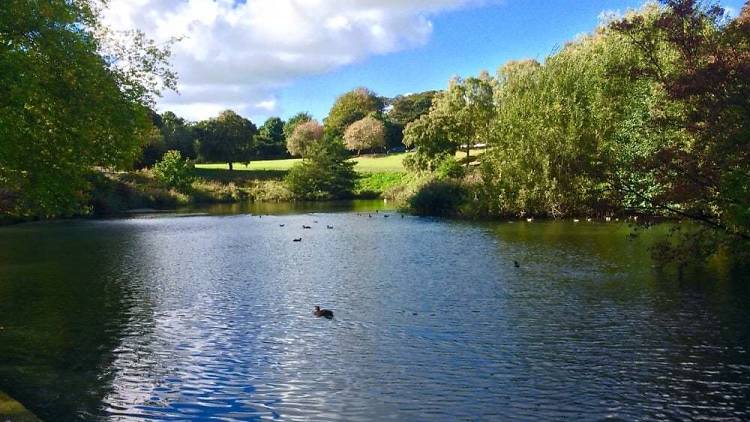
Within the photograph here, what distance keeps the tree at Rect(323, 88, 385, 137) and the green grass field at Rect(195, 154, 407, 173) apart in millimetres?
14622

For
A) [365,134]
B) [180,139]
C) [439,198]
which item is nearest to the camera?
[439,198]

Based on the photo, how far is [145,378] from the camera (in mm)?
12883

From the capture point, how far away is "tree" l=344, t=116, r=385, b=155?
126250mm

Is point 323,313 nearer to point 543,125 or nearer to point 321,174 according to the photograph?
point 543,125

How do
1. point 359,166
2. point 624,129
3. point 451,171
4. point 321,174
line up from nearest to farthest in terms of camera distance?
point 624,129 < point 451,171 < point 321,174 < point 359,166

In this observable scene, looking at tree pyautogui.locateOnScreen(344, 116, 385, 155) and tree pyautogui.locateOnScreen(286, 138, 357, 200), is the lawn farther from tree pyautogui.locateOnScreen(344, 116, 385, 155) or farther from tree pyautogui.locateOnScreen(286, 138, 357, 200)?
tree pyautogui.locateOnScreen(286, 138, 357, 200)

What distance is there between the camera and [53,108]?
63.1 ft

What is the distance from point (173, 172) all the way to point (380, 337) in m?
79.0

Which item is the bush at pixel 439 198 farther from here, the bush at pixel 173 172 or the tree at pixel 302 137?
the tree at pixel 302 137

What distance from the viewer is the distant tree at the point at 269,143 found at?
137 meters

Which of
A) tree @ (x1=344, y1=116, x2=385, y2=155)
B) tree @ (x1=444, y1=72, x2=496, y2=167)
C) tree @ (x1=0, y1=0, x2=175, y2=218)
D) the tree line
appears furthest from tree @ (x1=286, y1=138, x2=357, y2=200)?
tree @ (x1=0, y1=0, x2=175, y2=218)

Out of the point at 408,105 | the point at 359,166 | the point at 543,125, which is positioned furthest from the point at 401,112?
the point at 543,125

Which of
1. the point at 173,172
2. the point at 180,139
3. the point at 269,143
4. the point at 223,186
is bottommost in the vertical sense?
the point at 223,186

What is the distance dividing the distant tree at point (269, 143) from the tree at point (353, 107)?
1113cm
